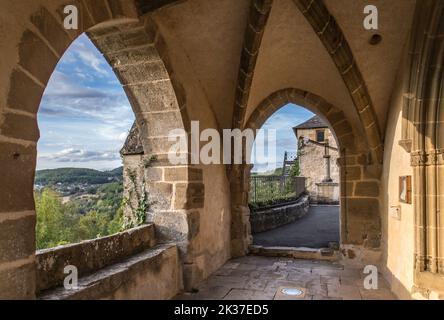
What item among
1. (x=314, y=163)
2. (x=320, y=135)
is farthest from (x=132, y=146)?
(x=320, y=135)

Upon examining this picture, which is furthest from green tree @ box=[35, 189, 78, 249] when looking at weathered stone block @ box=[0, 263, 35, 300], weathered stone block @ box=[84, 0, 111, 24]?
weathered stone block @ box=[0, 263, 35, 300]

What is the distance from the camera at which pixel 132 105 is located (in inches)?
133

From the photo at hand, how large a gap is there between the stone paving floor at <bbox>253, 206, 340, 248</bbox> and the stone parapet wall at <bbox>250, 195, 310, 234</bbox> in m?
0.16

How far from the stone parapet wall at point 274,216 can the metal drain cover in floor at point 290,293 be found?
354cm

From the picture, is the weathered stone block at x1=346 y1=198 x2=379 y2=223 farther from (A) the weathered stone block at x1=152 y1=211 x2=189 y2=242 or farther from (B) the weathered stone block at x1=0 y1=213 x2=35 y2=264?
(B) the weathered stone block at x1=0 y1=213 x2=35 y2=264

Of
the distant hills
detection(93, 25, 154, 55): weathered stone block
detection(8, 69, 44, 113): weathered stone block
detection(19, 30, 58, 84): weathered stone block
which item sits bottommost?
the distant hills

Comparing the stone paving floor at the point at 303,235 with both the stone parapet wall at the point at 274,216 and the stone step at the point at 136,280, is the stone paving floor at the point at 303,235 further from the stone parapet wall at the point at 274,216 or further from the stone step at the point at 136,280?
the stone step at the point at 136,280

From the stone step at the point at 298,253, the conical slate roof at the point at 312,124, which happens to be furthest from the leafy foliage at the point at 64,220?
the conical slate roof at the point at 312,124

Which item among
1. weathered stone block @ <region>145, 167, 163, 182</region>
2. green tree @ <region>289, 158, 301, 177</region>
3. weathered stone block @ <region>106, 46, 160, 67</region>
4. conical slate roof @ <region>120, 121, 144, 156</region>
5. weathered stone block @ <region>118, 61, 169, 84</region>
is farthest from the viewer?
green tree @ <region>289, 158, 301, 177</region>

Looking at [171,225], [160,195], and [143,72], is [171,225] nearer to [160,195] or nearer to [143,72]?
[160,195]

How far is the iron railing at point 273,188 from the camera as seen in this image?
28.6 ft

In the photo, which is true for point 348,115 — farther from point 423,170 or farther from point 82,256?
point 82,256

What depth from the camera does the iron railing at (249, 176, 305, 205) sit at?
343 inches

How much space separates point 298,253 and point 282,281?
1.26m
